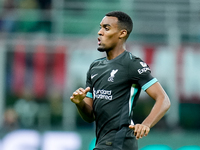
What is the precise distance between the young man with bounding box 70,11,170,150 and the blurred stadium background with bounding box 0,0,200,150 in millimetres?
6532

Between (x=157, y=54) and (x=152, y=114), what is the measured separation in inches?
312

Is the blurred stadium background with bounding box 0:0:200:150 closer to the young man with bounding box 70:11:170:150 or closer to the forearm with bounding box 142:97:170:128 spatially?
the young man with bounding box 70:11:170:150

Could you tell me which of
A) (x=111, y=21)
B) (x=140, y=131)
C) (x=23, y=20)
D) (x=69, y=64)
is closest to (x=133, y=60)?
(x=111, y=21)

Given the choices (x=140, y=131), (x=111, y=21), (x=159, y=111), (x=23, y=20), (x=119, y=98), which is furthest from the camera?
(x=23, y=20)

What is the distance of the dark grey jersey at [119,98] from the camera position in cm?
466

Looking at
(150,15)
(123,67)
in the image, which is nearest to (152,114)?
(123,67)

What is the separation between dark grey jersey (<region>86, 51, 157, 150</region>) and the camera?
15.3ft

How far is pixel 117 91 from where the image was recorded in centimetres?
476

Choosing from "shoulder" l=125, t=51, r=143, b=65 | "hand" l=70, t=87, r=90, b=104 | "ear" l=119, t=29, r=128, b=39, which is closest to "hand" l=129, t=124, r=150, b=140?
"hand" l=70, t=87, r=90, b=104

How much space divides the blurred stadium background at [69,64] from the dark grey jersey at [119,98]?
6.57 m

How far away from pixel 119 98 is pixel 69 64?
7.47m

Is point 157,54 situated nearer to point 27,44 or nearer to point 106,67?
point 27,44

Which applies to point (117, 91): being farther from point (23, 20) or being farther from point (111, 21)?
point (23, 20)

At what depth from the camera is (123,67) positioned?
15.7 ft
